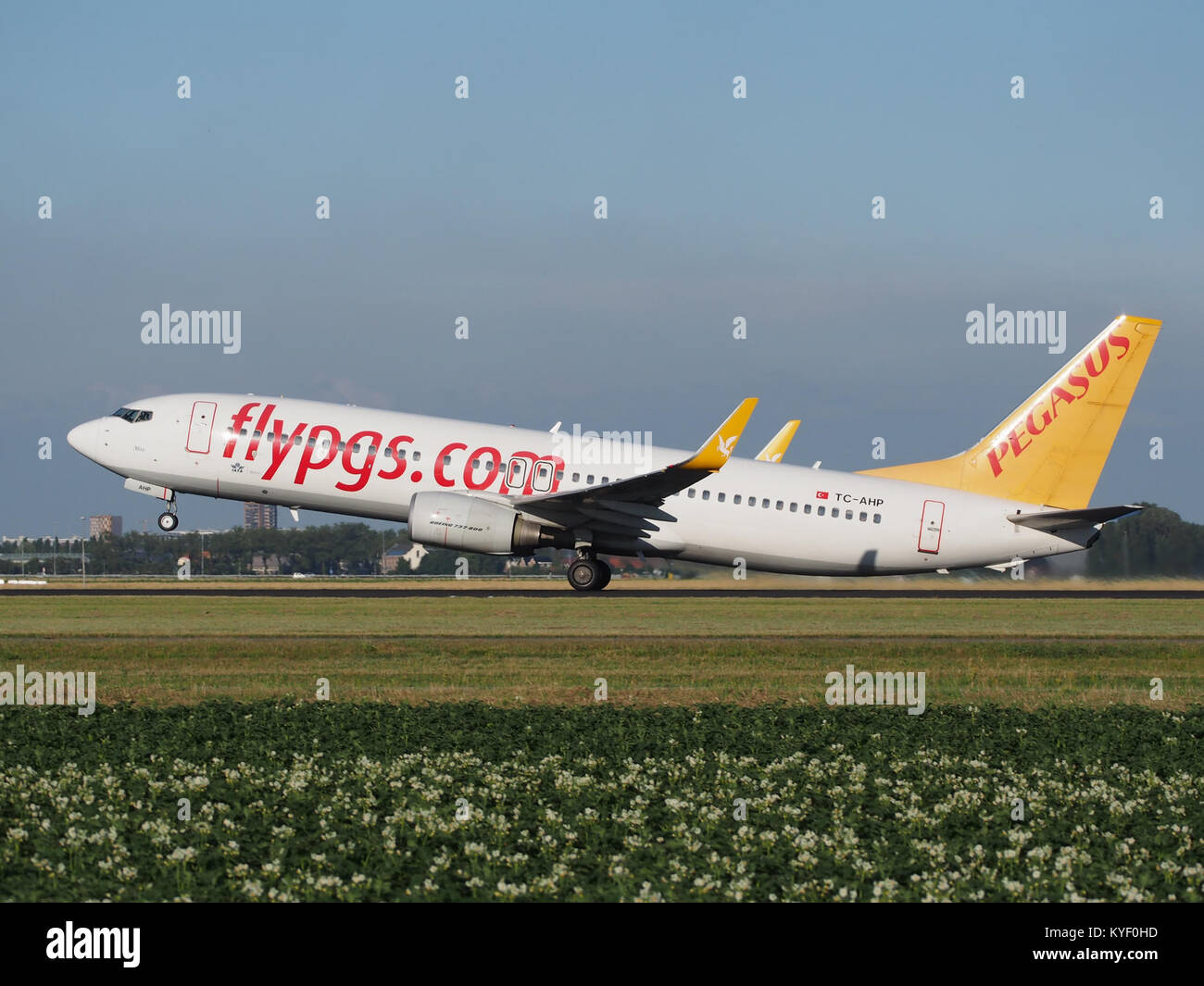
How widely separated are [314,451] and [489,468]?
4.92 m

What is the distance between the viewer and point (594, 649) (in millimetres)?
25812

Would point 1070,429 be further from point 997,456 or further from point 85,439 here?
point 85,439

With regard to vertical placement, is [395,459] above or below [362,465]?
above

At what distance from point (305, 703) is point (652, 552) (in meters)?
22.5

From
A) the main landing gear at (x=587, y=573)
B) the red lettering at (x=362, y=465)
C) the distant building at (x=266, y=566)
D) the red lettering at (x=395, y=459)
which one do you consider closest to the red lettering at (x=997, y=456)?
the main landing gear at (x=587, y=573)

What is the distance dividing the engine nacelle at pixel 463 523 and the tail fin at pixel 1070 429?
14.3m

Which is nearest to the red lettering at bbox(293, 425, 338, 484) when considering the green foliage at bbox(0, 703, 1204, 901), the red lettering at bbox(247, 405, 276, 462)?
the red lettering at bbox(247, 405, 276, 462)

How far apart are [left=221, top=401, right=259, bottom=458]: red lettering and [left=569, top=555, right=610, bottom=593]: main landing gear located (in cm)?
1063

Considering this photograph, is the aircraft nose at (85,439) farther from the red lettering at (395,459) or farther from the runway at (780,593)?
the red lettering at (395,459)

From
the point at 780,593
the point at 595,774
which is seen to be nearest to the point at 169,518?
the point at 780,593

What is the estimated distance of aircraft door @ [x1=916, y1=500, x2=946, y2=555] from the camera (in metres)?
39.7

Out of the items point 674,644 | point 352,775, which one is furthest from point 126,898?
point 674,644

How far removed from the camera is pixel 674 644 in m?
26.9
